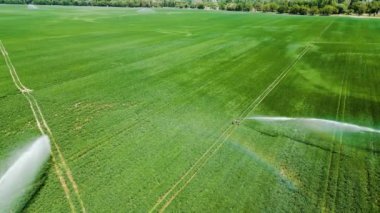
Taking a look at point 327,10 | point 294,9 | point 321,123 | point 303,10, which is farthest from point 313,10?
point 321,123

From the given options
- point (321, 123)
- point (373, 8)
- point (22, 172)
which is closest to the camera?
point (22, 172)

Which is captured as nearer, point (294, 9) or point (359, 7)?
point (359, 7)

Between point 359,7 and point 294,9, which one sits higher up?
point 359,7

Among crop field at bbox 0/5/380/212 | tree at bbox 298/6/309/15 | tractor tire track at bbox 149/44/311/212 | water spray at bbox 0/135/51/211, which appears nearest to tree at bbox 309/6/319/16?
A: tree at bbox 298/6/309/15

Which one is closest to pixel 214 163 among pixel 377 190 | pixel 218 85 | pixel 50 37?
pixel 377 190

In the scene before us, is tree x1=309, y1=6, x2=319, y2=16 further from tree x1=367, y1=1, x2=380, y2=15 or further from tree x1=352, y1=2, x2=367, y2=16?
tree x1=367, y1=1, x2=380, y2=15

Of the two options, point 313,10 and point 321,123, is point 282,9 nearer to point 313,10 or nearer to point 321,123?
point 313,10
